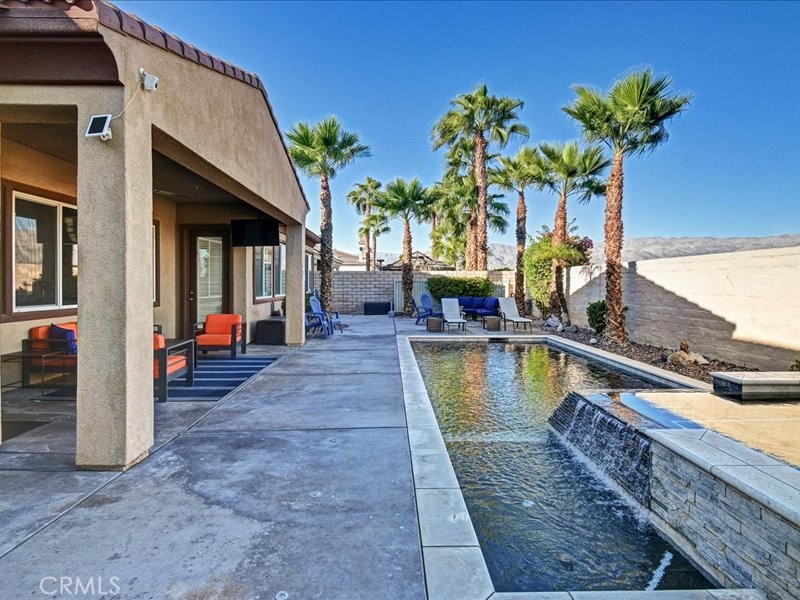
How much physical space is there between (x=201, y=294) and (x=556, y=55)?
15.4m

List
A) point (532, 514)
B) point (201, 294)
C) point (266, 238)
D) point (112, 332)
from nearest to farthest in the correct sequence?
point (532, 514) → point (112, 332) → point (266, 238) → point (201, 294)

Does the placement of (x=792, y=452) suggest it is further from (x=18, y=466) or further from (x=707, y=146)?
(x=707, y=146)

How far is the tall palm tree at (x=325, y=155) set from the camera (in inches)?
591

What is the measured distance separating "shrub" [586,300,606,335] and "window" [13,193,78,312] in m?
11.3

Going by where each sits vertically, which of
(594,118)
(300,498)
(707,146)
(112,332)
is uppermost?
(707,146)

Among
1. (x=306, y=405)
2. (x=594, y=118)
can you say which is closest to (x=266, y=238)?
(x=306, y=405)

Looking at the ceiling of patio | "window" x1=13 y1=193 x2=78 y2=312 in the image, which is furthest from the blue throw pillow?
the ceiling of patio

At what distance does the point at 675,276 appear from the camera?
9.35 meters

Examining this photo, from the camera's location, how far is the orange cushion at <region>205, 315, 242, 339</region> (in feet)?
27.7

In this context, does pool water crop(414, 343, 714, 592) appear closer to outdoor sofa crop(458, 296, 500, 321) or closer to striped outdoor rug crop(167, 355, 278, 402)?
striped outdoor rug crop(167, 355, 278, 402)

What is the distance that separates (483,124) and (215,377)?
55.8 feet

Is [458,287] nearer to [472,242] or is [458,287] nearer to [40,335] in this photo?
[472,242]

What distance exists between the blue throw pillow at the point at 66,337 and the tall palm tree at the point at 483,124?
1688 centimetres

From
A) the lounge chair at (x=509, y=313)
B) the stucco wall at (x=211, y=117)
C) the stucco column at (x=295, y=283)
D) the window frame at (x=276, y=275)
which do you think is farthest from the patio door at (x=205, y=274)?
the lounge chair at (x=509, y=313)
